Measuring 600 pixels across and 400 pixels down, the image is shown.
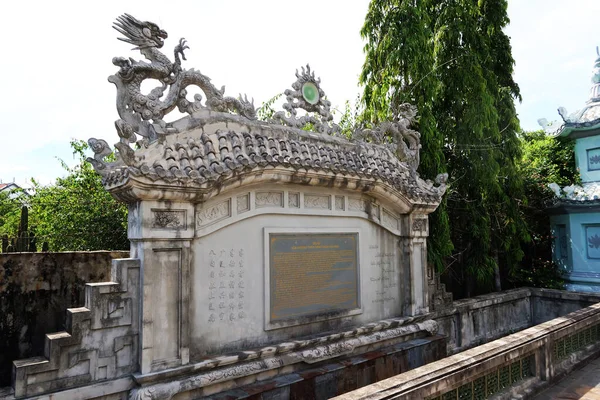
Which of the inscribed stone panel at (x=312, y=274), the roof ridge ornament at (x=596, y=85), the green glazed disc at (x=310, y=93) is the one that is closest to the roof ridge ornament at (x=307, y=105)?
the green glazed disc at (x=310, y=93)

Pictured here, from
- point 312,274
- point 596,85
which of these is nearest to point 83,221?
point 312,274

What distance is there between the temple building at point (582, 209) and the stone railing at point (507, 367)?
19.6ft

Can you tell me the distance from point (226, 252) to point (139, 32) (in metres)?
3.03

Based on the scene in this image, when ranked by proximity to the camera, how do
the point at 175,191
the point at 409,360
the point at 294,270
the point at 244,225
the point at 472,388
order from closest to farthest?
the point at 472,388 < the point at 175,191 < the point at 244,225 < the point at 294,270 < the point at 409,360

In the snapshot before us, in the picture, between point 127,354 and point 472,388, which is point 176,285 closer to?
point 127,354

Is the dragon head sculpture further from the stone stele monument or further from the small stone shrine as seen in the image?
A: the small stone shrine

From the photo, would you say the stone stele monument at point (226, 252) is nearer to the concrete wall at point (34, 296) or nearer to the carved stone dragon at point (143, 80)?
the carved stone dragon at point (143, 80)

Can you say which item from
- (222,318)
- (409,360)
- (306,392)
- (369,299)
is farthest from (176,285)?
(409,360)

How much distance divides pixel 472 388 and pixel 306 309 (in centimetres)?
244

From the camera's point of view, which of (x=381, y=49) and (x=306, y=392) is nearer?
(x=306, y=392)

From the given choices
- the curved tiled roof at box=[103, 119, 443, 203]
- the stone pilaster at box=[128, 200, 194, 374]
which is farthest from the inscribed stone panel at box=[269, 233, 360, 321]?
the stone pilaster at box=[128, 200, 194, 374]

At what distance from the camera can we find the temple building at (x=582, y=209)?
11906mm

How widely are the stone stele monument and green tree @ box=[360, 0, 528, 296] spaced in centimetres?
333

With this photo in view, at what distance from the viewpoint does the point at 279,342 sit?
5453 millimetres
